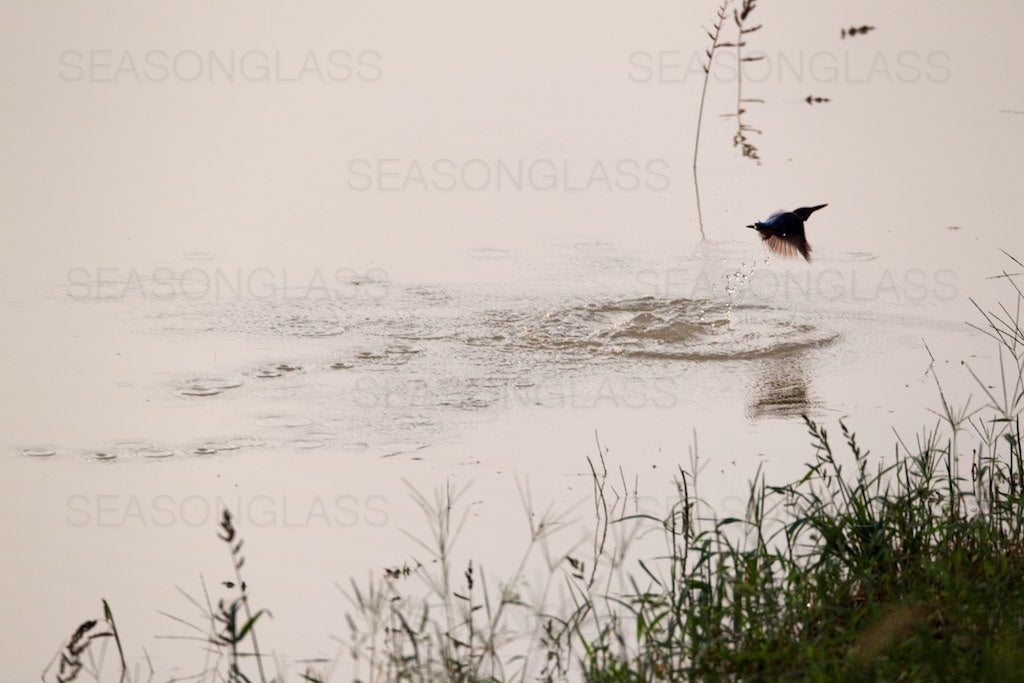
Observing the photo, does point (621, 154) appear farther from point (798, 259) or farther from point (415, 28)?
point (415, 28)

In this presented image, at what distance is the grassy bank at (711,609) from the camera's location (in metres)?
3.28

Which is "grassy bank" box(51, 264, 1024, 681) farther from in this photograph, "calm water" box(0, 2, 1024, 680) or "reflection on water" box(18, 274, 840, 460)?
"reflection on water" box(18, 274, 840, 460)

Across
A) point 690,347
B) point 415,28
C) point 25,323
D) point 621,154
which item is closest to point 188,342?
point 25,323

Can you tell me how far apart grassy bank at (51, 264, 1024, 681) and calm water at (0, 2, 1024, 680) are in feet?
0.59

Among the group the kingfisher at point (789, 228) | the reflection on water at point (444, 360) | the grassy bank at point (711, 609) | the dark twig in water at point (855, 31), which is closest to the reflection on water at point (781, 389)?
the reflection on water at point (444, 360)

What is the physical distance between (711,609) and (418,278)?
370cm

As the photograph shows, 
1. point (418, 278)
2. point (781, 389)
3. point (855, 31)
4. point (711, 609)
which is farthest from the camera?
point (855, 31)

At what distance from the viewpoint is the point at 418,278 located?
22.9 ft

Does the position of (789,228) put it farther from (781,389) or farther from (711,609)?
(711,609)

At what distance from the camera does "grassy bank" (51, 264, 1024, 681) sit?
328 centimetres

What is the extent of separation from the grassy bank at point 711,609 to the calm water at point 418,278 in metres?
0.18

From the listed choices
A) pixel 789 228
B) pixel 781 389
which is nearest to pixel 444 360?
pixel 781 389

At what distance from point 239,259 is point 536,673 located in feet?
13.2

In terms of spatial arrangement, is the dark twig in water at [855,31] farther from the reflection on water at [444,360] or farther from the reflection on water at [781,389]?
the reflection on water at [781,389]
